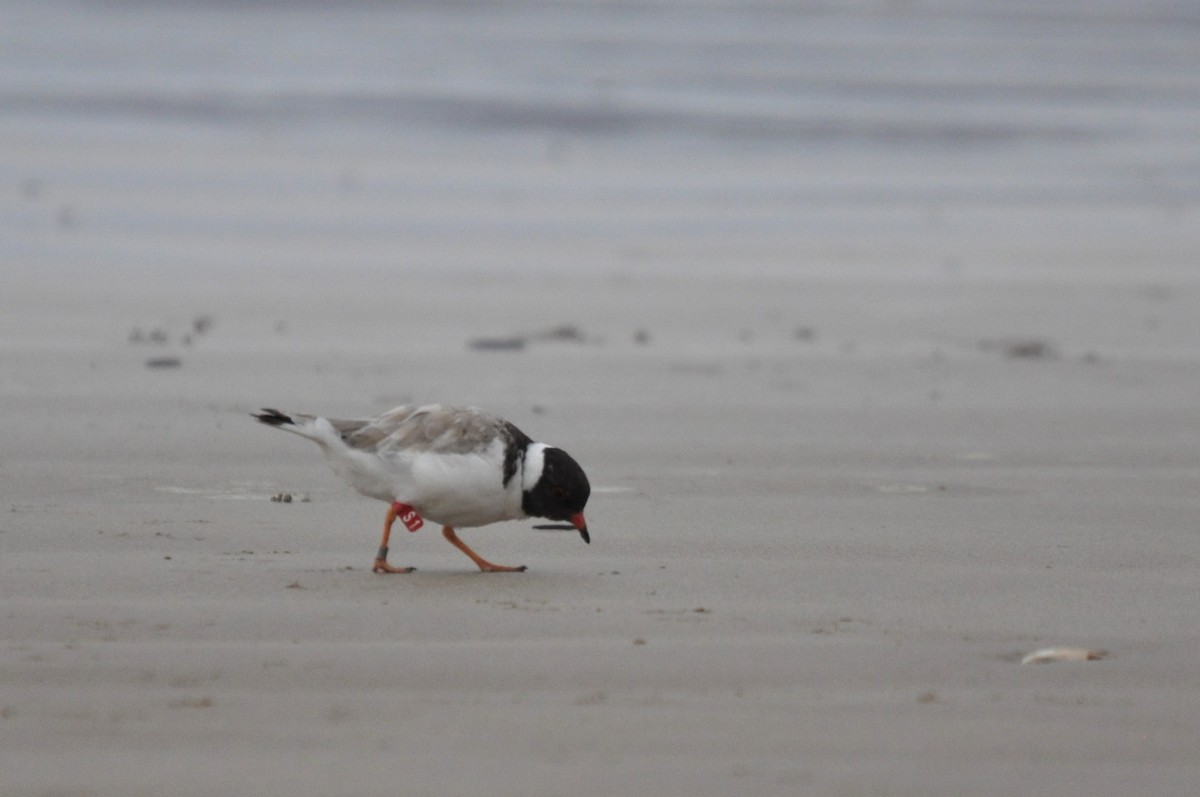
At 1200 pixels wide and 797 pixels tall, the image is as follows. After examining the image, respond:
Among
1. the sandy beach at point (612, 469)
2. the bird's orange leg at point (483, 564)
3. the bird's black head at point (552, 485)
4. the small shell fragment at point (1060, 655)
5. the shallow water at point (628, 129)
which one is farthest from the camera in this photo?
the shallow water at point (628, 129)

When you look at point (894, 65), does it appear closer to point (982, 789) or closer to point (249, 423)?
point (249, 423)

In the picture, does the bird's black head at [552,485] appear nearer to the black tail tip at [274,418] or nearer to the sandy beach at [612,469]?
the sandy beach at [612,469]

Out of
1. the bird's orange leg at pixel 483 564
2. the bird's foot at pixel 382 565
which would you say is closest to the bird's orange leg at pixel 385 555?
the bird's foot at pixel 382 565

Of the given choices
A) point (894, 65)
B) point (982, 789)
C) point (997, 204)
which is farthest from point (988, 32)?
point (982, 789)

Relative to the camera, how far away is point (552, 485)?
5.91 meters

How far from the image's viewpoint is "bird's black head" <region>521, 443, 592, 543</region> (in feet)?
19.3

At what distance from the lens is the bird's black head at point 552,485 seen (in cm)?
589

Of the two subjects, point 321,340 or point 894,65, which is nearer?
point 321,340

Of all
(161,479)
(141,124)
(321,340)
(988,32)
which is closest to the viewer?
(161,479)

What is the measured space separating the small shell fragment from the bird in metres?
1.66

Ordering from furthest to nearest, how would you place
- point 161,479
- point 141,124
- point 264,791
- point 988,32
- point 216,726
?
1. point 988,32
2. point 141,124
3. point 161,479
4. point 216,726
5. point 264,791

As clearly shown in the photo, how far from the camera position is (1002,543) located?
6566 mm

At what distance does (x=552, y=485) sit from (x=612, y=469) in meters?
2.13

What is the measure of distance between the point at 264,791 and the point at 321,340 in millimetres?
7948
